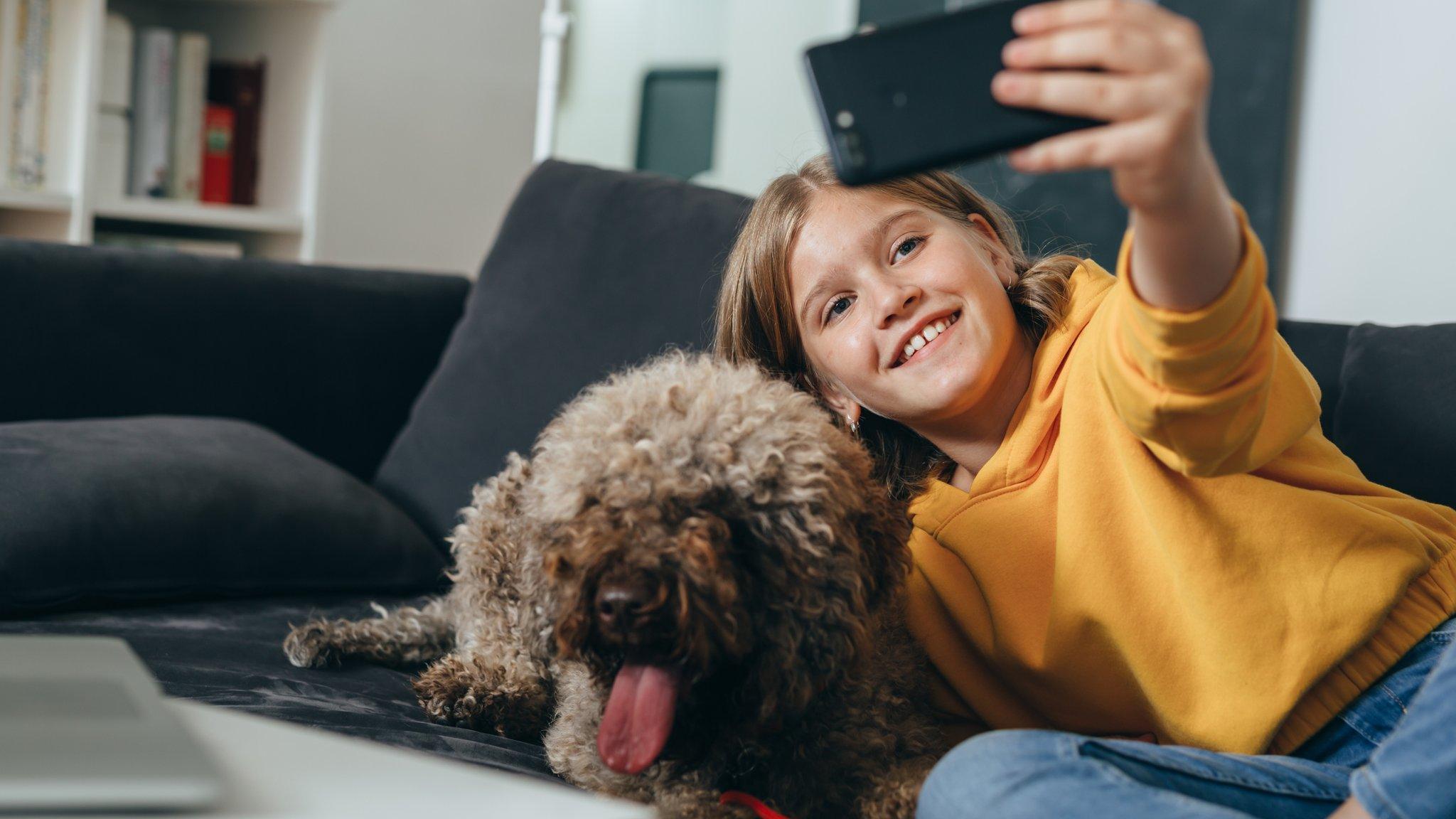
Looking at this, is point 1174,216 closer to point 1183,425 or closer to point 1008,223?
point 1183,425

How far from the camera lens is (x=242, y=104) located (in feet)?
10.7

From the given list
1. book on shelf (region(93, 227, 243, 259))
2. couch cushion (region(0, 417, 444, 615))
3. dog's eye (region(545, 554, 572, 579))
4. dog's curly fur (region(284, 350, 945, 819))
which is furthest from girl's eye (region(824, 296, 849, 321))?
book on shelf (region(93, 227, 243, 259))

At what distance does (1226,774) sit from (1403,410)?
0.66 meters

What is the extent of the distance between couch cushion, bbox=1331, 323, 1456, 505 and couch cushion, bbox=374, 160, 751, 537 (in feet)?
2.98

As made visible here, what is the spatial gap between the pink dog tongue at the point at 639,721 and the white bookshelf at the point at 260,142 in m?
2.45

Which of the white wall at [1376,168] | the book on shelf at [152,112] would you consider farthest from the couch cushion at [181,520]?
the white wall at [1376,168]

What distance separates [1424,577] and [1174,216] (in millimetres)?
630

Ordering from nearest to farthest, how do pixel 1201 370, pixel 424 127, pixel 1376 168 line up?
pixel 1201 370, pixel 1376 168, pixel 424 127

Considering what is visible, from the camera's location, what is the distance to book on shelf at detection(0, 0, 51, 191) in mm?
2854

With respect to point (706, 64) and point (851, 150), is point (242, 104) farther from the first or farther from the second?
point (851, 150)

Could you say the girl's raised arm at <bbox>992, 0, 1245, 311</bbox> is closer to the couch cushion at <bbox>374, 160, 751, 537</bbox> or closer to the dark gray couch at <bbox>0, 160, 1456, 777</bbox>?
the dark gray couch at <bbox>0, 160, 1456, 777</bbox>

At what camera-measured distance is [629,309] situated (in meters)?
2.03

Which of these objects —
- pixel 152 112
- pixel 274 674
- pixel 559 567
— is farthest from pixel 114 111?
pixel 559 567

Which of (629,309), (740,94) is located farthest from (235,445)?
(740,94)
